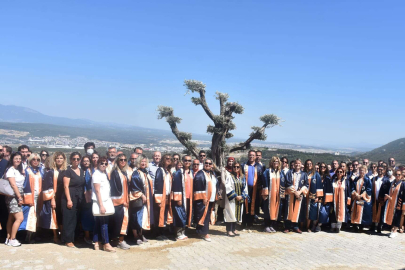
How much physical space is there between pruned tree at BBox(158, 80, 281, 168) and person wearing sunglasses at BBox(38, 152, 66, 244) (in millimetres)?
5948

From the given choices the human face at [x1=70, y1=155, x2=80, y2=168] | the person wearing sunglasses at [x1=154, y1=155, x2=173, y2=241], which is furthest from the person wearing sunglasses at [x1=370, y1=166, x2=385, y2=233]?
the human face at [x1=70, y1=155, x2=80, y2=168]

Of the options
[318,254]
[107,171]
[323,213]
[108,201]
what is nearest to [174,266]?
[108,201]

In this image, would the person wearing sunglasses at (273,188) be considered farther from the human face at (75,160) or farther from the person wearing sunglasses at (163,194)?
the human face at (75,160)

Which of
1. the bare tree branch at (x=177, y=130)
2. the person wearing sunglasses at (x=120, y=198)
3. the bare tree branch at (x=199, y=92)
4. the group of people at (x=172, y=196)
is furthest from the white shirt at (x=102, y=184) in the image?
the bare tree branch at (x=199, y=92)

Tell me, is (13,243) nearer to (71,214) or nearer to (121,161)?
(71,214)

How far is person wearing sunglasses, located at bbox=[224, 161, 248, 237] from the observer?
24.8 feet

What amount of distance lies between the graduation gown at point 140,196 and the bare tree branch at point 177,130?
5096mm

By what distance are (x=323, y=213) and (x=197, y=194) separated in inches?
140

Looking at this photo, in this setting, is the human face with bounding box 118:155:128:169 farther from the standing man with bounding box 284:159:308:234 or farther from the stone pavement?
the standing man with bounding box 284:159:308:234

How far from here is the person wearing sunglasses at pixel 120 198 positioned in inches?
250

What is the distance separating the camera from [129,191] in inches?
260

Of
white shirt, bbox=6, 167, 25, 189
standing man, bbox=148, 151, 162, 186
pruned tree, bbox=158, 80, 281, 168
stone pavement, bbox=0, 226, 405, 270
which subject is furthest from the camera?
pruned tree, bbox=158, 80, 281, 168

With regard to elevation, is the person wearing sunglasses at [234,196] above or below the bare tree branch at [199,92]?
below

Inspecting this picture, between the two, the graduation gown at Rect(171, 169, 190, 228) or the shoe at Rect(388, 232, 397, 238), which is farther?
the shoe at Rect(388, 232, 397, 238)
